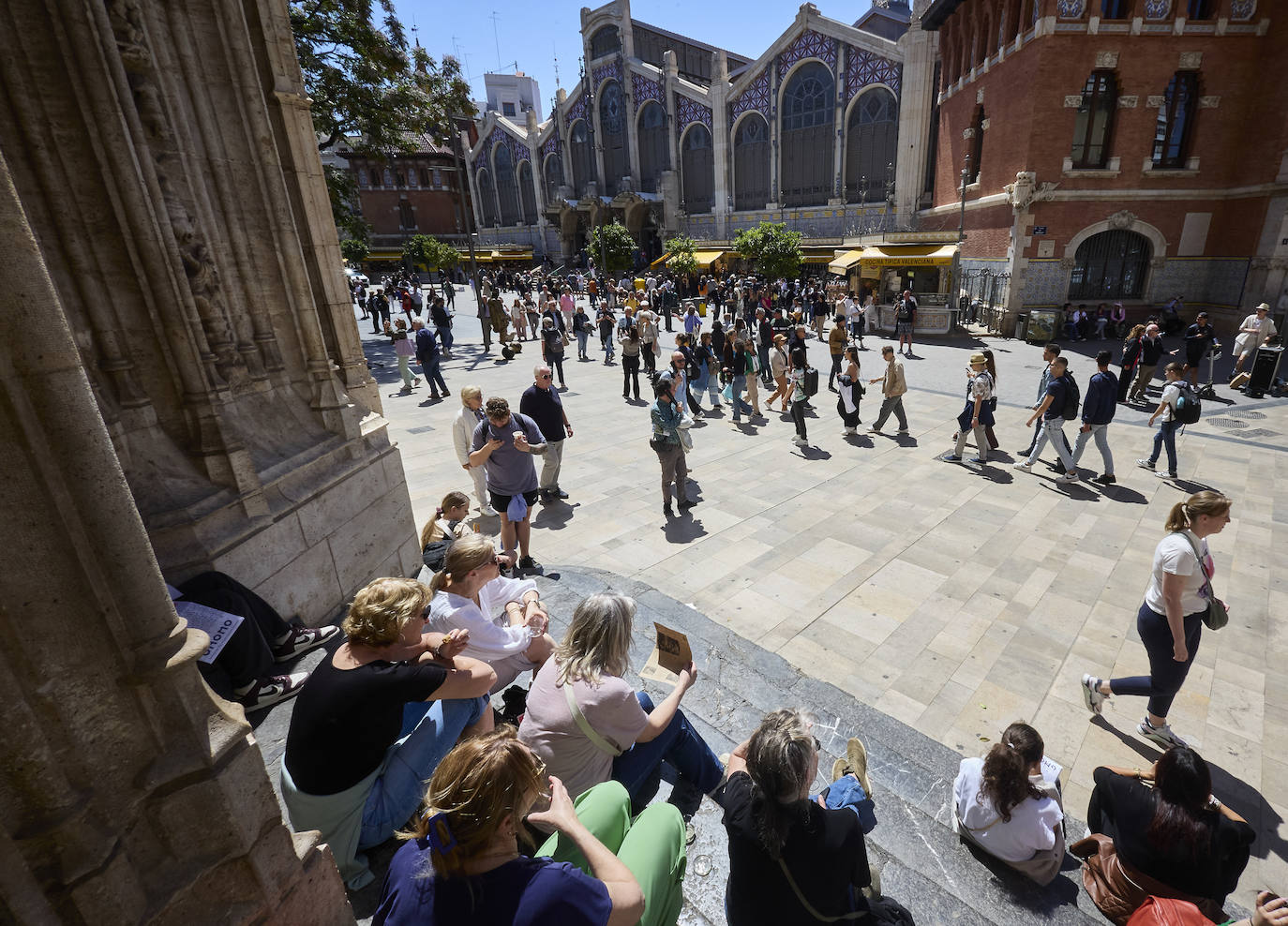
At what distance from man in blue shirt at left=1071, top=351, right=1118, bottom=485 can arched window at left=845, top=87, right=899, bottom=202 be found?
90.9 ft

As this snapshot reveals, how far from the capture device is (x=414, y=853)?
1839mm

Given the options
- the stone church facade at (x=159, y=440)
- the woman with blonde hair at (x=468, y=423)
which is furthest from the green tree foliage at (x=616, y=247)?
the stone church facade at (x=159, y=440)

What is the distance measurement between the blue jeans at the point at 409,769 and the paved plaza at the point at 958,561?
287 centimetres

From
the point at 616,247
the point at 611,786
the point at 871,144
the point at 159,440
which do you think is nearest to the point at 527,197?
the point at 616,247

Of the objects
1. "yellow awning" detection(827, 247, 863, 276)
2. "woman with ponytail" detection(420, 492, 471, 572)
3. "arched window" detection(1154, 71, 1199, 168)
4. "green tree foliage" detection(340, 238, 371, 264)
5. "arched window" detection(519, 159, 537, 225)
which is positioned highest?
"arched window" detection(519, 159, 537, 225)

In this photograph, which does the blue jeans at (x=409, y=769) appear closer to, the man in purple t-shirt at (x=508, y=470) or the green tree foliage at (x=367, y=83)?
the man in purple t-shirt at (x=508, y=470)

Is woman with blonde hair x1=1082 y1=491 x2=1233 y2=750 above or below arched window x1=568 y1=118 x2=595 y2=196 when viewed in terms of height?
below

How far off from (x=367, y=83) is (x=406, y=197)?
42.8m

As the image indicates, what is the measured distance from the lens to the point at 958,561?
253 inches

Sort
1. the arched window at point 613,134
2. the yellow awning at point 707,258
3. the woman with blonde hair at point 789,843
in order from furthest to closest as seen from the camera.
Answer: the arched window at point 613,134 → the yellow awning at point 707,258 → the woman with blonde hair at point 789,843

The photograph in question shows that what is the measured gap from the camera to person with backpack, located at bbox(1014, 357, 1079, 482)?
26.8ft

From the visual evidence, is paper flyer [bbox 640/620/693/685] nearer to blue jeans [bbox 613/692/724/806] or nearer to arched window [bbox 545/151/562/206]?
blue jeans [bbox 613/692/724/806]

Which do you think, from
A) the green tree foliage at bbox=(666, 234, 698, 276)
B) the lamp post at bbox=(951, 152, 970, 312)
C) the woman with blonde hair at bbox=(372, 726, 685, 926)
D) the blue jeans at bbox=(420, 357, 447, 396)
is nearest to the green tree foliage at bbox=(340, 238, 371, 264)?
the green tree foliage at bbox=(666, 234, 698, 276)

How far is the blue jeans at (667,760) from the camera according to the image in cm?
304
